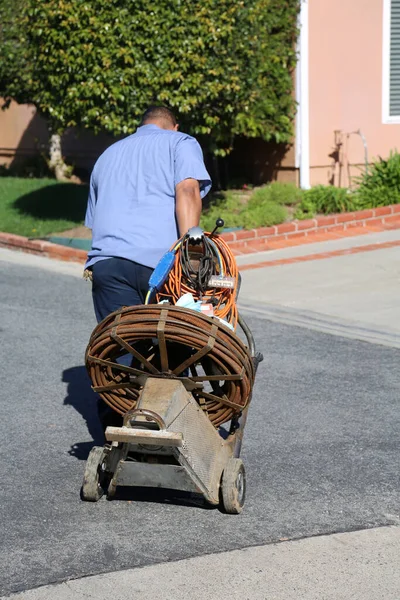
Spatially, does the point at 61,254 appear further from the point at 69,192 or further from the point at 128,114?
the point at 69,192

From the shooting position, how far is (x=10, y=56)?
13.4m

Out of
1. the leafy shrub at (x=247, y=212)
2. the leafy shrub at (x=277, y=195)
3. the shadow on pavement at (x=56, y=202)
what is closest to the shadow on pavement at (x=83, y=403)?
the leafy shrub at (x=247, y=212)

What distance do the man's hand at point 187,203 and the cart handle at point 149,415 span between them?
1.09 metres

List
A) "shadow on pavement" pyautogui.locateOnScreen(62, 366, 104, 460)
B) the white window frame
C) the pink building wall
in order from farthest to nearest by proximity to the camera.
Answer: the white window frame → the pink building wall → "shadow on pavement" pyautogui.locateOnScreen(62, 366, 104, 460)

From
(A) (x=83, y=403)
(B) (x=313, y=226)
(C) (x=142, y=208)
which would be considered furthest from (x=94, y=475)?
(B) (x=313, y=226)

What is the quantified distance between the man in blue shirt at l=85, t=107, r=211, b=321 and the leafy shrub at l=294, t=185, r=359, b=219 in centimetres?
727

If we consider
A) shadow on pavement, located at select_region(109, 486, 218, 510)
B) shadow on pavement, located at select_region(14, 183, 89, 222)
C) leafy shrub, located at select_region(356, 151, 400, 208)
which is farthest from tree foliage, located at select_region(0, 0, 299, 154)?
shadow on pavement, located at select_region(109, 486, 218, 510)

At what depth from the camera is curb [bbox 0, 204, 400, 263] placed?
11.1 meters

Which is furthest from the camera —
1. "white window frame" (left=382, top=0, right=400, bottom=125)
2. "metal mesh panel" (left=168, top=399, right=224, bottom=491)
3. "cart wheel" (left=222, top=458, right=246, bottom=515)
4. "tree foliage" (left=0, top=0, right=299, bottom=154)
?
"white window frame" (left=382, top=0, right=400, bottom=125)

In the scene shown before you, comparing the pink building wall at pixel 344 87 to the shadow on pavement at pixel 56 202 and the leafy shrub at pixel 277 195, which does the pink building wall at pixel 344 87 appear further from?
the shadow on pavement at pixel 56 202

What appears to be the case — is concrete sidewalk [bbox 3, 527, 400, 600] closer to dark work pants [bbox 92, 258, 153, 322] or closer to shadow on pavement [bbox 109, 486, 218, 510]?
shadow on pavement [bbox 109, 486, 218, 510]

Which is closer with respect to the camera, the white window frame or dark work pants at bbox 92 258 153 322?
dark work pants at bbox 92 258 153 322

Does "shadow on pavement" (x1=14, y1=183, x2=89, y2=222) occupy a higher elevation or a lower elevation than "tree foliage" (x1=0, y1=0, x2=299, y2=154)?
lower

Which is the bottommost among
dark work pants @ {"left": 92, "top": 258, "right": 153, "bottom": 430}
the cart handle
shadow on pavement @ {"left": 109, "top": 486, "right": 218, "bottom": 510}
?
shadow on pavement @ {"left": 109, "top": 486, "right": 218, "bottom": 510}
